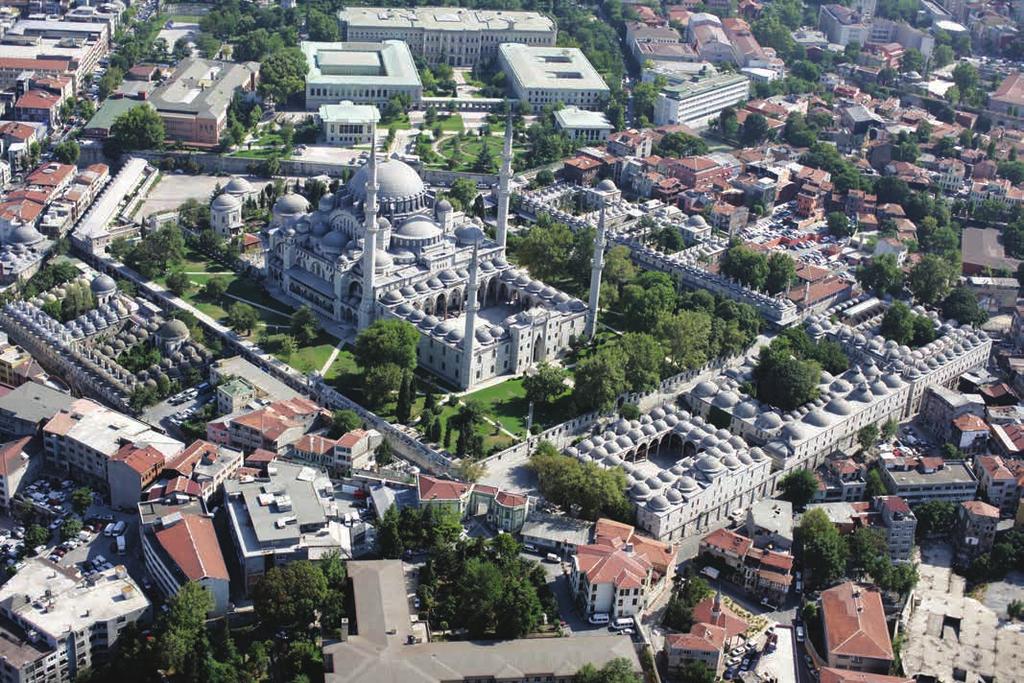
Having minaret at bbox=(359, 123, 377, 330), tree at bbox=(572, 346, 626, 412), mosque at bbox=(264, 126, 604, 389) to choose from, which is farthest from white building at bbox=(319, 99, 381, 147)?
tree at bbox=(572, 346, 626, 412)

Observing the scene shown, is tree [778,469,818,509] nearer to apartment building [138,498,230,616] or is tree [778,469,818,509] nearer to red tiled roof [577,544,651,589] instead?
red tiled roof [577,544,651,589]

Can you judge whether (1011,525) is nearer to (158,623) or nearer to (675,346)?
(675,346)

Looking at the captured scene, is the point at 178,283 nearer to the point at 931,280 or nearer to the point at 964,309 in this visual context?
the point at 931,280

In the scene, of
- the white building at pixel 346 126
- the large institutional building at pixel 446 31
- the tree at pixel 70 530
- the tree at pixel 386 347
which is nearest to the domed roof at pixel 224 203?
the white building at pixel 346 126

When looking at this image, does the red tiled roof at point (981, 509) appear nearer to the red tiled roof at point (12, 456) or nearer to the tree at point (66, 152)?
the red tiled roof at point (12, 456)

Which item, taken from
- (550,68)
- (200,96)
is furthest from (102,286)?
(550,68)
